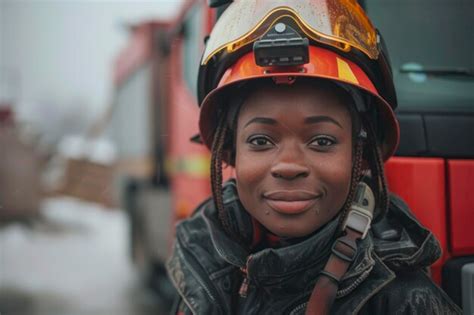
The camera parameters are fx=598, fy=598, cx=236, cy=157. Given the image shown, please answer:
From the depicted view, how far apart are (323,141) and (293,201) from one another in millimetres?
167

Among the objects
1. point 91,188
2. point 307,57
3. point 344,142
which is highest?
point 307,57

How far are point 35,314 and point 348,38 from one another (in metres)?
4.88

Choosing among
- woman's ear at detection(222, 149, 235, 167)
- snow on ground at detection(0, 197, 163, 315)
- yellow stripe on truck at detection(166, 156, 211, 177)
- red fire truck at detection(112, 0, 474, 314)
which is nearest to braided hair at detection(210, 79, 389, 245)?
woman's ear at detection(222, 149, 235, 167)

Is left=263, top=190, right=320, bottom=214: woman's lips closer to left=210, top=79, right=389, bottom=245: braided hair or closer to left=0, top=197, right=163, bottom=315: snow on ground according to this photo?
left=210, top=79, right=389, bottom=245: braided hair

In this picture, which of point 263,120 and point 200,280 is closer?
point 263,120

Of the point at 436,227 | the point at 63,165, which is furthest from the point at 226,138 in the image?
the point at 63,165

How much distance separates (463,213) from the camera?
71.3 inches

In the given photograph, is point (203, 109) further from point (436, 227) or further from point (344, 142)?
point (436, 227)

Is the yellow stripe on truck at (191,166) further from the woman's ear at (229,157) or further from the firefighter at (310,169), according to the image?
the firefighter at (310,169)

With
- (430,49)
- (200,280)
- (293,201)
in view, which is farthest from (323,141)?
(430,49)

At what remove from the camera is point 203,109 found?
5.52 feet

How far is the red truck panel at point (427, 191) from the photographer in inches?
71.5

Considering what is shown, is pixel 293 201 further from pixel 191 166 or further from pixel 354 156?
pixel 191 166

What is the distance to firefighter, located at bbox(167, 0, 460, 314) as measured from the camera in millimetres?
1462
